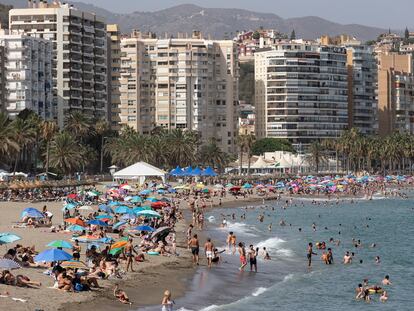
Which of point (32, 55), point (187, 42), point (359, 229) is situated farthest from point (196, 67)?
point (359, 229)

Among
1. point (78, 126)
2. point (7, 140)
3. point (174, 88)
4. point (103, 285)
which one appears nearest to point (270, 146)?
point (174, 88)

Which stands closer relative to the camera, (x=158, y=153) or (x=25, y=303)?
(x=25, y=303)

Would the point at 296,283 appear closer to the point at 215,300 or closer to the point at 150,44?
the point at 215,300

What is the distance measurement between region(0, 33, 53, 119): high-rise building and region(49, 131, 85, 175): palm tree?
28524mm

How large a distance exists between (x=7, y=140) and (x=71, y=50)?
197 feet

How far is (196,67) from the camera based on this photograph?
7505 inches

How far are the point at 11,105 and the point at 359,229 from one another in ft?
251

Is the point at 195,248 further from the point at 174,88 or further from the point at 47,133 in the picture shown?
the point at 174,88

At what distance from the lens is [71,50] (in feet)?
513

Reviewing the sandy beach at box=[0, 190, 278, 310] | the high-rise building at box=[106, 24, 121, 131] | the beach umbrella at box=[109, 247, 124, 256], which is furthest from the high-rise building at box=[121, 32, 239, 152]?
the beach umbrella at box=[109, 247, 124, 256]

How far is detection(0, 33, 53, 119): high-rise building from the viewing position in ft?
458

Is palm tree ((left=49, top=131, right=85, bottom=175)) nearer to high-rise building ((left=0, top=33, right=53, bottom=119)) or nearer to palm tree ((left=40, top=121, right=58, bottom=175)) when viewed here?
palm tree ((left=40, top=121, right=58, bottom=175))

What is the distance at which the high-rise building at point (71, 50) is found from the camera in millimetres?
155500

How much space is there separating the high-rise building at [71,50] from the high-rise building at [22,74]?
8273 mm
